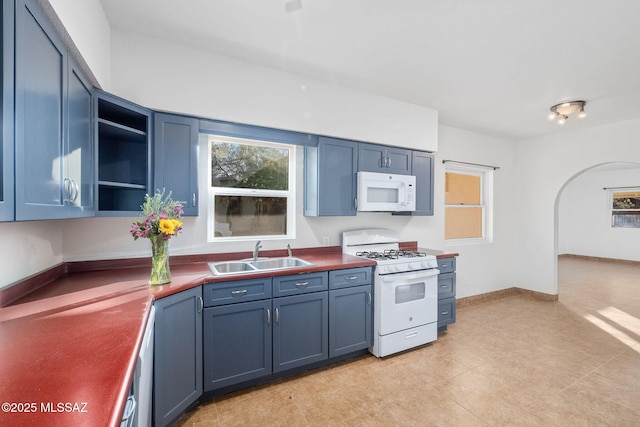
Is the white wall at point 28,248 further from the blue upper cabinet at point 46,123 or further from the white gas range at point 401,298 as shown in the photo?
the white gas range at point 401,298

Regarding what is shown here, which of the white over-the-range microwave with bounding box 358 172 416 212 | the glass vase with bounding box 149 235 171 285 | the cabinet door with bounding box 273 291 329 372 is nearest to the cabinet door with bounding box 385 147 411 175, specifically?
the white over-the-range microwave with bounding box 358 172 416 212

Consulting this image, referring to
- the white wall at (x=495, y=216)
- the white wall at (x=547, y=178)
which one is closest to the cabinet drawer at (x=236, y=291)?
the white wall at (x=495, y=216)

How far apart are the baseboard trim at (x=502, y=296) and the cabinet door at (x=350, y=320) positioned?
2234mm

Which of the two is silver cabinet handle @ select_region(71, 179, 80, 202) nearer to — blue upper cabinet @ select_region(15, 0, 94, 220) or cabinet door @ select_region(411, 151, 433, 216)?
blue upper cabinet @ select_region(15, 0, 94, 220)

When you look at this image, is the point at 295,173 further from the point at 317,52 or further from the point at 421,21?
the point at 421,21

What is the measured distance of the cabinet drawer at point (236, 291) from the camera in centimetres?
212

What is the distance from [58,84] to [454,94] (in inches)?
130

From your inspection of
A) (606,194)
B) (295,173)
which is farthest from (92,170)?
(606,194)

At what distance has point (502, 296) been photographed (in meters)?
4.93

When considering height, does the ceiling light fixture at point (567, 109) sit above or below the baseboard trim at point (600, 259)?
above

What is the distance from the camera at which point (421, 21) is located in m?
2.02

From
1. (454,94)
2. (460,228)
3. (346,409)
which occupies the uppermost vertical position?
(454,94)

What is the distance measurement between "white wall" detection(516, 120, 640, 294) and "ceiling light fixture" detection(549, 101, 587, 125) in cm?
87

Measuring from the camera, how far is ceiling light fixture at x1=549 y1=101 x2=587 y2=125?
11.0 feet
